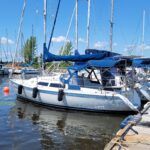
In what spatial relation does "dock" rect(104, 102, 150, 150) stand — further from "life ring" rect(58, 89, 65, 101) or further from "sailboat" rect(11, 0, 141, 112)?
"life ring" rect(58, 89, 65, 101)

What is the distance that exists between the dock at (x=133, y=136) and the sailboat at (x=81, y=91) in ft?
15.4

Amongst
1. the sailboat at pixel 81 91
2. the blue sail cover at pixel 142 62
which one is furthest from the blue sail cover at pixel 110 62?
the blue sail cover at pixel 142 62

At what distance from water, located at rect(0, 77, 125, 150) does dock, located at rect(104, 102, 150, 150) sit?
1407 mm

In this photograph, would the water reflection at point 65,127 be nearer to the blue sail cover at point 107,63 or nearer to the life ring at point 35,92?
the life ring at point 35,92

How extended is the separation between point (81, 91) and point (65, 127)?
3477 mm

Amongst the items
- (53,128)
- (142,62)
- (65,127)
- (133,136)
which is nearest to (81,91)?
(65,127)

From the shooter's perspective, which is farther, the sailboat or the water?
the sailboat

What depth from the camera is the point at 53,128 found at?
15.5m

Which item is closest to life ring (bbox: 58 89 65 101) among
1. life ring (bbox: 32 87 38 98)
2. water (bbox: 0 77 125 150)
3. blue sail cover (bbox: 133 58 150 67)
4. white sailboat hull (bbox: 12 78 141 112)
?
white sailboat hull (bbox: 12 78 141 112)

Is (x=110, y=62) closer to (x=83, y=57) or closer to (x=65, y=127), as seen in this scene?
(x=83, y=57)

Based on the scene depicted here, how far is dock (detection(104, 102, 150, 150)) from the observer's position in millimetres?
9633

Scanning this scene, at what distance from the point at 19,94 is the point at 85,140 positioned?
11.1m

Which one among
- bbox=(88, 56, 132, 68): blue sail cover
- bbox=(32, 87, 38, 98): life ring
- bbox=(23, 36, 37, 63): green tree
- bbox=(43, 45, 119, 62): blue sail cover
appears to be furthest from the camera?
bbox=(23, 36, 37, 63): green tree

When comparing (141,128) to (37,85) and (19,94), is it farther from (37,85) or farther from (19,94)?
(19,94)
